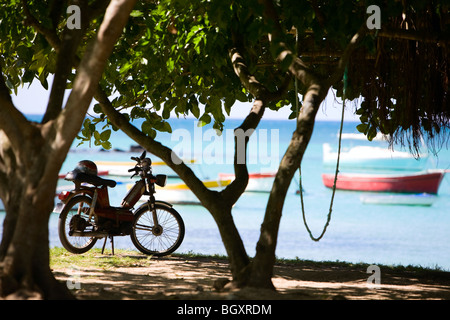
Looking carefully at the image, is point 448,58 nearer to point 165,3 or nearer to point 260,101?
point 260,101

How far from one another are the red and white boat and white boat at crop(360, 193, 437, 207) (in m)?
0.68

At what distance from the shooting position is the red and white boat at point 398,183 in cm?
3553

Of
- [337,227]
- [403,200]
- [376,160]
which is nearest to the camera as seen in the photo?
[337,227]

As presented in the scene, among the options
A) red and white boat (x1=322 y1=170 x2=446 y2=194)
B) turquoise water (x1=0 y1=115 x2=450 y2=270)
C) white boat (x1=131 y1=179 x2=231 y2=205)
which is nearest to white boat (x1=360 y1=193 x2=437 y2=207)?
turquoise water (x1=0 y1=115 x2=450 y2=270)

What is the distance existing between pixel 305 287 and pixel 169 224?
3467 mm

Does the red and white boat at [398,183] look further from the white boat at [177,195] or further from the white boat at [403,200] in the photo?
the white boat at [177,195]

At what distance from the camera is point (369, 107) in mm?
7312

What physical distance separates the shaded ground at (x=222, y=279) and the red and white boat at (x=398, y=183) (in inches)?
1123

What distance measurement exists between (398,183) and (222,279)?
107ft

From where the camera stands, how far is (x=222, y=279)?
5.20 m

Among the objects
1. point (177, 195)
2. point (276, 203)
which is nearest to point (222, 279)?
point (276, 203)

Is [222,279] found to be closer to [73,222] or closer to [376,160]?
[73,222]

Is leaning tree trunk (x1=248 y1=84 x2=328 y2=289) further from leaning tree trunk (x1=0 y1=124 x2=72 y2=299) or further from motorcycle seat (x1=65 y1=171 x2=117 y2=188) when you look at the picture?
motorcycle seat (x1=65 y1=171 x2=117 y2=188)

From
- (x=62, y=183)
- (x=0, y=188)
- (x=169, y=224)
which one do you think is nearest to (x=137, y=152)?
(x=62, y=183)
